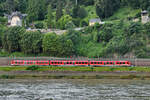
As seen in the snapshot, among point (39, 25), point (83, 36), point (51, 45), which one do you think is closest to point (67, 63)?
point (51, 45)

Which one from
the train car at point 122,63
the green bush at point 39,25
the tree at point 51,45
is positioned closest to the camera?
the train car at point 122,63

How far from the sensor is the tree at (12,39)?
244ft

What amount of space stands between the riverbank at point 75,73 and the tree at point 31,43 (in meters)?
15.3

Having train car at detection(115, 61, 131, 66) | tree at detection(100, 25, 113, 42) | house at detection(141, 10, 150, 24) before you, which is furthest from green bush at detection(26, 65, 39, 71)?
house at detection(141, 10, 150, 24)

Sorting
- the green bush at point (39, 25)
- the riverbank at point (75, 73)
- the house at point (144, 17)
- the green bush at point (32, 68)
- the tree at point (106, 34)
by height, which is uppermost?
the house at point (144, 17)

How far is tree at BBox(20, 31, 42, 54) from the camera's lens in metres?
72.8

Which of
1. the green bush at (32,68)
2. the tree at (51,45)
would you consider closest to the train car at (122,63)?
the green bush at (32,68)

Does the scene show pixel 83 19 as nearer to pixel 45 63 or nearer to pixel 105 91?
pixel 45 63

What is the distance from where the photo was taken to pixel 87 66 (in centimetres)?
5903

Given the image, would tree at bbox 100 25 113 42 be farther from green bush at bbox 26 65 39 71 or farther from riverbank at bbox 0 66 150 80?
green bush at bbox 26 65 39 71

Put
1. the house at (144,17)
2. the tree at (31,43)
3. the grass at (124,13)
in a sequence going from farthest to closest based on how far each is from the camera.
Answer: the grass at (124,13) → the house at (144,17) → the tree at (31,43)

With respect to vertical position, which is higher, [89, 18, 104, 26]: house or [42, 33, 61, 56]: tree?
[89, 18, 104, 26]: house

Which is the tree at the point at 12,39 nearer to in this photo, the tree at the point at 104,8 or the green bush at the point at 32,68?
the green bush at the point at 32,68

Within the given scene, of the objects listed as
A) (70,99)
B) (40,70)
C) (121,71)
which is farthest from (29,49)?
(70,99)
